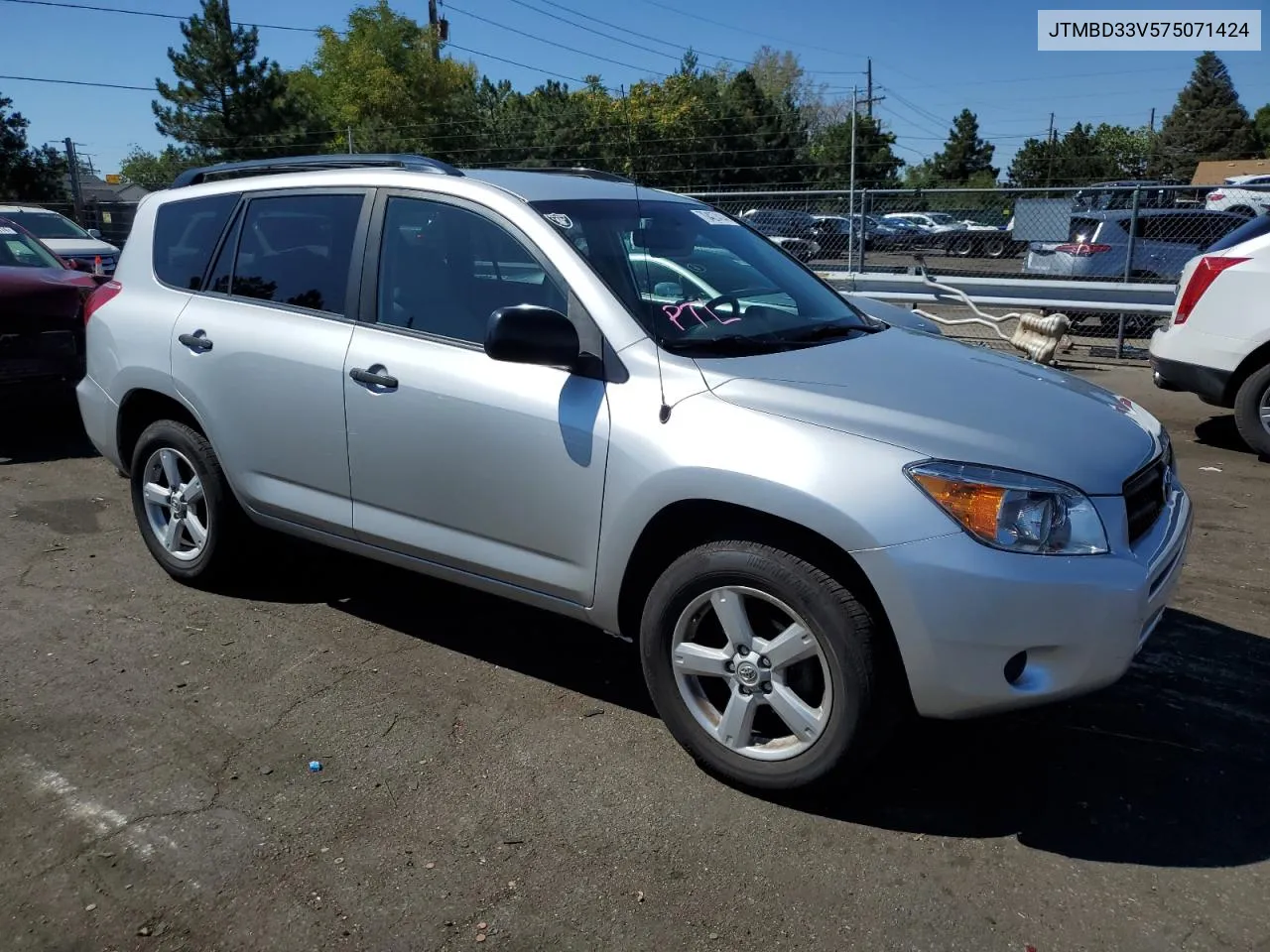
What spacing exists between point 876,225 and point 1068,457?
11.7 m

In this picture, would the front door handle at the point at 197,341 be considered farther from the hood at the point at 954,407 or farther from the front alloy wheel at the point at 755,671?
the front alloy wheel at the point at 755,671

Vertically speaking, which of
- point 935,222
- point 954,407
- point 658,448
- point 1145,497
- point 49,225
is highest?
point 49,225

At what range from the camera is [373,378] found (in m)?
3.83

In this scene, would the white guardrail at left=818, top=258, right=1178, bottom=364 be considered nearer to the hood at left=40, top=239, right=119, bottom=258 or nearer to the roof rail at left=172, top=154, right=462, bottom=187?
the roof rail at left=172, top=154, right=462, bottom=187

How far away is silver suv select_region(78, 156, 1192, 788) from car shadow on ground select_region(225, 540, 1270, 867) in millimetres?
456

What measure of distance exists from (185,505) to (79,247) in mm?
11712

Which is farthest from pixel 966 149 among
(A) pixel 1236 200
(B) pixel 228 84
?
(A) pixel 1236 200

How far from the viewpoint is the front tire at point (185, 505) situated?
4.58 meters

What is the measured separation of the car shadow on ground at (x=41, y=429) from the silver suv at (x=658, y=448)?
10.8 ft

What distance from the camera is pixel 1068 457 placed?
9.80 feet

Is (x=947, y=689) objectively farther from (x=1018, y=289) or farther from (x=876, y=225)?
(x=876, y=225)

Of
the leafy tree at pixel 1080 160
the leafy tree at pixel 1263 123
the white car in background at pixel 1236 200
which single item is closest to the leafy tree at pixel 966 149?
the leafy tree at pixel 1080 160

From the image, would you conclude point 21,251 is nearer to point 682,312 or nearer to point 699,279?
point 699,279

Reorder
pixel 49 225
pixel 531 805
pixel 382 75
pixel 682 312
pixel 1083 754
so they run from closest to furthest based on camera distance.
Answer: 1. pixel 531 805
2. pixel 1083 754
3. pixel 682 312
4. pixel 49 225
5. pixel 382 75
